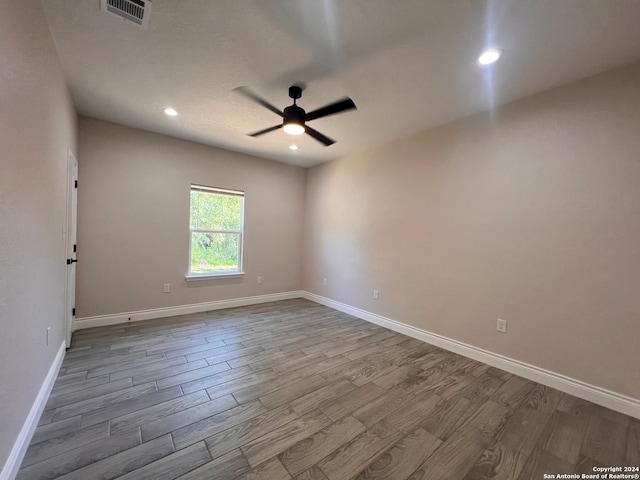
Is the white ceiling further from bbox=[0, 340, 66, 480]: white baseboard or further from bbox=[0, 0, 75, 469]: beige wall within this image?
bbox=[0, 340, 66, 480]: white baseboard

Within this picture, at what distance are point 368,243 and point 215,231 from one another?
2.48 meters

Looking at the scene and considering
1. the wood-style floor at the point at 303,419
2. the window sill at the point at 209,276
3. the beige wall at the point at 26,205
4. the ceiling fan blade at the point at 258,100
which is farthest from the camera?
the window sill at the point at 209,276

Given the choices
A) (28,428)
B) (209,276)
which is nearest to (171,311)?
(209,276)

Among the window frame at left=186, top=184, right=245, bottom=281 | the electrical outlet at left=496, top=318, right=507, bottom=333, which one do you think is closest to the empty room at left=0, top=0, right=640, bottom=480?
the electrical outlet at left=496, top=318, right=507, bottom=333

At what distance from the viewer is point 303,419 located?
5.94 feet

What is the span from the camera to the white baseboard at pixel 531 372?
201 centimetres

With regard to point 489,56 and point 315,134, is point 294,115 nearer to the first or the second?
point 315,134

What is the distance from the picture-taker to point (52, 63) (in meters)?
1.93

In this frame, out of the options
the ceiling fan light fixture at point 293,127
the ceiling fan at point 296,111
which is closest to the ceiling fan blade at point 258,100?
the ceiling fan at point 296,111

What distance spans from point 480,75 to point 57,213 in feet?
12.0

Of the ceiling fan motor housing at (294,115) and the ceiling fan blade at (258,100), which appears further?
the ceiling fan motor housing at (294,115)

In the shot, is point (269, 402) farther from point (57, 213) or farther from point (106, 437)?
point (57, 213)

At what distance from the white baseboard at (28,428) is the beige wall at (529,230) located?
3.43 meters

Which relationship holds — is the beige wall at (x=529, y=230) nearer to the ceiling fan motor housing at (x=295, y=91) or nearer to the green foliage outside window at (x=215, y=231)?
the ceiling fan motor housing at (x=295, y=91)
